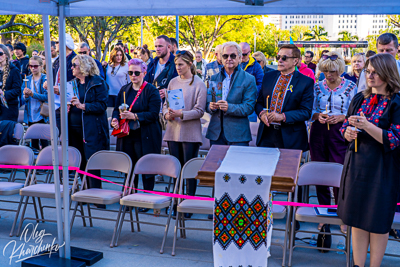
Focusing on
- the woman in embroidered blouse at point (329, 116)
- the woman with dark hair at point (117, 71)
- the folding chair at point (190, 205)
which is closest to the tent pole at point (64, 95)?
the folding chair at point (190, 205)

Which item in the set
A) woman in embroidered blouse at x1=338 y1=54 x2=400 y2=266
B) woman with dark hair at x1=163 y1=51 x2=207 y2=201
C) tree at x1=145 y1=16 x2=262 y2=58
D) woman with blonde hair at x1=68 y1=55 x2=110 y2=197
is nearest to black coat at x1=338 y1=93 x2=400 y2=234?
woman in embroidered blouse at x1=338 y1=54 x2=400 y2=266

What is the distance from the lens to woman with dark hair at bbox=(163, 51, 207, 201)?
5219 mm

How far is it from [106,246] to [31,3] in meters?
2.48

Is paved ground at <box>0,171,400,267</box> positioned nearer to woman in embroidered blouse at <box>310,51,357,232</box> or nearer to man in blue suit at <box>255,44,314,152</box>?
woman in embroidered blouse at <box>310,51,357,232</box>

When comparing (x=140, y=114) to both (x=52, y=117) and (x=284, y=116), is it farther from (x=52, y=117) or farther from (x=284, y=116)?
(x=284, y=116)

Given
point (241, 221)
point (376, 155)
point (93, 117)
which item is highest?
point (93, 117)

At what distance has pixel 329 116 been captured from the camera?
4805 mm

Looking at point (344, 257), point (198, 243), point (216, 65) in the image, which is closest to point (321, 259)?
point (344, 257)

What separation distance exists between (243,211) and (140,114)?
104 inches

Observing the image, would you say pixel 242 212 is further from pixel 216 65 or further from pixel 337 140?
pixel 216 65

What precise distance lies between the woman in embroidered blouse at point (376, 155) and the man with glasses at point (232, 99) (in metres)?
1.63

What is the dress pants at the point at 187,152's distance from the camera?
523 cm

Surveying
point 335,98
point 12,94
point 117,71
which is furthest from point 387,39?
point 12,94

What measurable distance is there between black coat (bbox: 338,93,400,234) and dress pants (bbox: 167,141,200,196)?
2109mm
